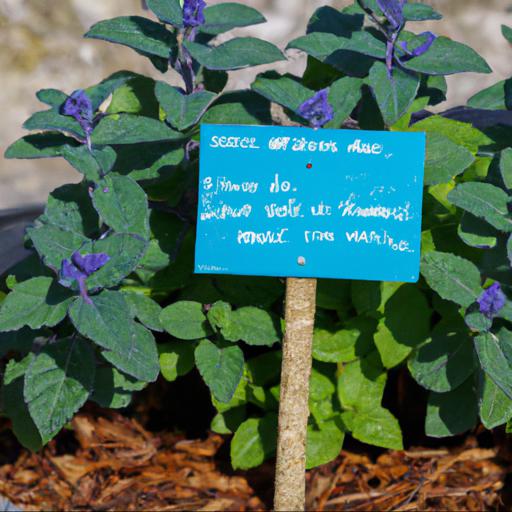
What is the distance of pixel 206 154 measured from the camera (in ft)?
3.88

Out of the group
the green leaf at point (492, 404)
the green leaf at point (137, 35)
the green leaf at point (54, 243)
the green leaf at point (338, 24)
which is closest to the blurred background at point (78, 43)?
the green leaf at point (338, 24)

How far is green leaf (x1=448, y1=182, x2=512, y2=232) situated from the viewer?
3.87 ft

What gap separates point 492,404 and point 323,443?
329mm

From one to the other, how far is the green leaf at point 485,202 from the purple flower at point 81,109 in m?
0.56

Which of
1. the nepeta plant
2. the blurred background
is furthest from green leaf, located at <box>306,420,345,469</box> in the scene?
the blurred background

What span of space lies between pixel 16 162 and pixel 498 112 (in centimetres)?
150

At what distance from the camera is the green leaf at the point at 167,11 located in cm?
121

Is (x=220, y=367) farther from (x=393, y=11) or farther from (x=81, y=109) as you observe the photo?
(x=393, y=11)

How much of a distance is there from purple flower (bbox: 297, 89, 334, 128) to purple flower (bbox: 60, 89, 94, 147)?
325 millimetres

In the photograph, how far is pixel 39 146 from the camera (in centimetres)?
131

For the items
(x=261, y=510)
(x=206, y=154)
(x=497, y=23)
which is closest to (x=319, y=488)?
(x=261, y=510)

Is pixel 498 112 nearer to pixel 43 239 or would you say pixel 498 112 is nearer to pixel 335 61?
pixel 335 61

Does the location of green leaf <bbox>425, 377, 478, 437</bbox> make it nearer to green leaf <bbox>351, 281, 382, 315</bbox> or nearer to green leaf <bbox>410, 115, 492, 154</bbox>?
green leaf <bbox>351, 281, 382, 315</bbox>

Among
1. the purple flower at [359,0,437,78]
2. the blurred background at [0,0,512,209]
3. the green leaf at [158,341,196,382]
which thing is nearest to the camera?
the purple flower at [359,0,437,78]
